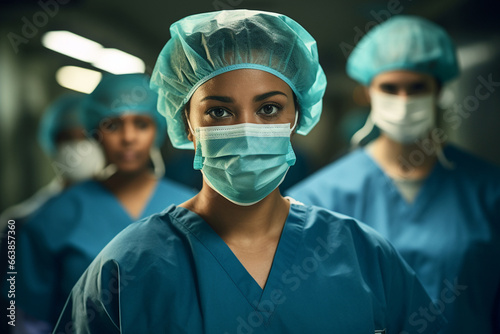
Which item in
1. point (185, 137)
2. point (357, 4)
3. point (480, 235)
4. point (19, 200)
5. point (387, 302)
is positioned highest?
point (357, 4)

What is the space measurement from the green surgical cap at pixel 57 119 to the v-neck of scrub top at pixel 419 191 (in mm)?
1268

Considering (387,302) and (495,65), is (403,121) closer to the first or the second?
(495,65)

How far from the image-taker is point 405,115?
1570 mm

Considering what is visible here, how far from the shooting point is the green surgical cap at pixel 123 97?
4.96 feet

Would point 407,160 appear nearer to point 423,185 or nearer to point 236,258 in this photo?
point 423,185

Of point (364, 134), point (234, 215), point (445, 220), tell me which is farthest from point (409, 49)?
point (234, 215)

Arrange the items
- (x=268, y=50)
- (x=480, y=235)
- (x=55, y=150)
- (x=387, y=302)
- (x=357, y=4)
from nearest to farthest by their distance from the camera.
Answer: (x=268, y=50) → (x=387, y=302) → (x=480, y=235) → (x=357, y=4) → (x=55, y=150)

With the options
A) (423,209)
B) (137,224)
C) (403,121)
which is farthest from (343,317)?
(403,121)

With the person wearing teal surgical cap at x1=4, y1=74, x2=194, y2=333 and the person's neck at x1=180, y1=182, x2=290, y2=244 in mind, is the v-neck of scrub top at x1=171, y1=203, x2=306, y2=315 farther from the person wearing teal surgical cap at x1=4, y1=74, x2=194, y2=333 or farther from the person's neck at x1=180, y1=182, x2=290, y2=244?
the person wearing teal surgical cap at x1=4, y1=74, x2=194, y2=333

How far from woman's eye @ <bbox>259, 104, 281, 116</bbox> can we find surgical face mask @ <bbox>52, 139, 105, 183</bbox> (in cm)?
127

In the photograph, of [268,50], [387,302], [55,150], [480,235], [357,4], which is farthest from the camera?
[55,150]

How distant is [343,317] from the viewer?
1018mm

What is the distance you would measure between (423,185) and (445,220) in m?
0.15

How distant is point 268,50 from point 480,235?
1.06 metres
